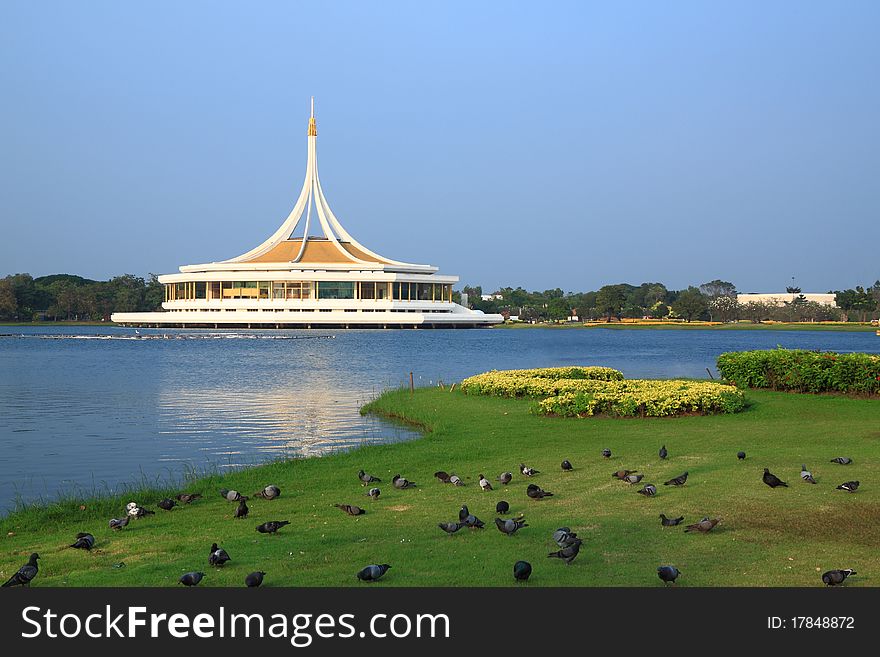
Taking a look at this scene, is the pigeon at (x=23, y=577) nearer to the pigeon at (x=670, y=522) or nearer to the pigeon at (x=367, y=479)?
the pigeon at (x=367, y=479)

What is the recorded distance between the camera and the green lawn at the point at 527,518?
7.09 metres

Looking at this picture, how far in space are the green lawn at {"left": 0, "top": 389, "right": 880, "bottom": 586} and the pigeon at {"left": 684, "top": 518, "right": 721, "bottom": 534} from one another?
0.09 m

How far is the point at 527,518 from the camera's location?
8961 mm

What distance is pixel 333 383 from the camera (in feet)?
102

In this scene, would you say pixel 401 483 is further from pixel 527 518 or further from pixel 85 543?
pixel 85 543

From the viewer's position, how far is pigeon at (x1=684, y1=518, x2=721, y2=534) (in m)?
8.02

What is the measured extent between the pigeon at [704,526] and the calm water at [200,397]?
8371 mm

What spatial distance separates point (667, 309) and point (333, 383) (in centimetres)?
10248

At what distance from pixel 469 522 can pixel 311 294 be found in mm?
86210

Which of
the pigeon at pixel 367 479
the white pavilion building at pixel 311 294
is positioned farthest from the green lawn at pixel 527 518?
the white pavilion building at pixel 311 294
